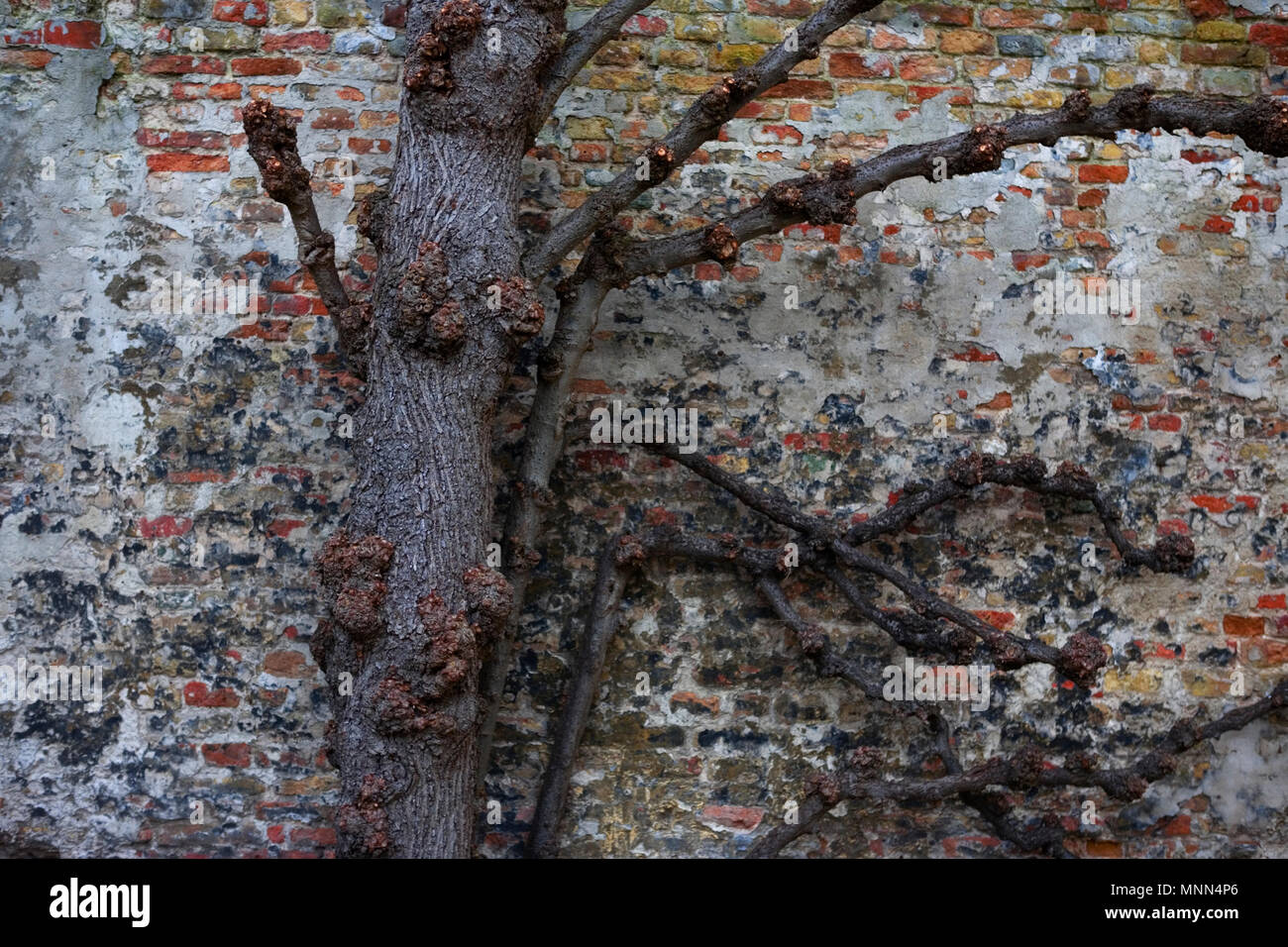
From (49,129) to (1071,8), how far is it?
350 cm

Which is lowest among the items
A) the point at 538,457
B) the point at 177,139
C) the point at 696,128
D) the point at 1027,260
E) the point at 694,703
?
the point at 694,703

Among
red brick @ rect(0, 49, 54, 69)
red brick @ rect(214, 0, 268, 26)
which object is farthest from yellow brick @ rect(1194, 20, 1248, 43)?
red brick @ rect(0, 49, 54, 69)

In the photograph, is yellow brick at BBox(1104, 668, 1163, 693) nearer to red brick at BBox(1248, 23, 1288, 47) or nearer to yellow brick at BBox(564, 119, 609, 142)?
red brick at BBox(1248, 23, 1288, 47)

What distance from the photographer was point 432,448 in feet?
9.49

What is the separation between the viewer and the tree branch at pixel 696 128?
308 centimetres

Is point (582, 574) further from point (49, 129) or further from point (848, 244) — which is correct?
point (49, 129)

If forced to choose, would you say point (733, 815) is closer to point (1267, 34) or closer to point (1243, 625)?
point (1243, 625)

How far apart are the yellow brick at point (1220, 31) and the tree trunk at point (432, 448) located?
2.33 m

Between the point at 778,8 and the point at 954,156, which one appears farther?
the point at 778,8

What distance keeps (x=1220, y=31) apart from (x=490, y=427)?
2.91m

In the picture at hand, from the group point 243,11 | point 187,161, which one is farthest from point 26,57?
point 243,11

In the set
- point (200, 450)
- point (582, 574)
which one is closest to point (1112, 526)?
point (582, 574)

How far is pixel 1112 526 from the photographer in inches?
140

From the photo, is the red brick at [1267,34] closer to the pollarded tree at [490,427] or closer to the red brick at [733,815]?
the pollarded tree at [490,427]
